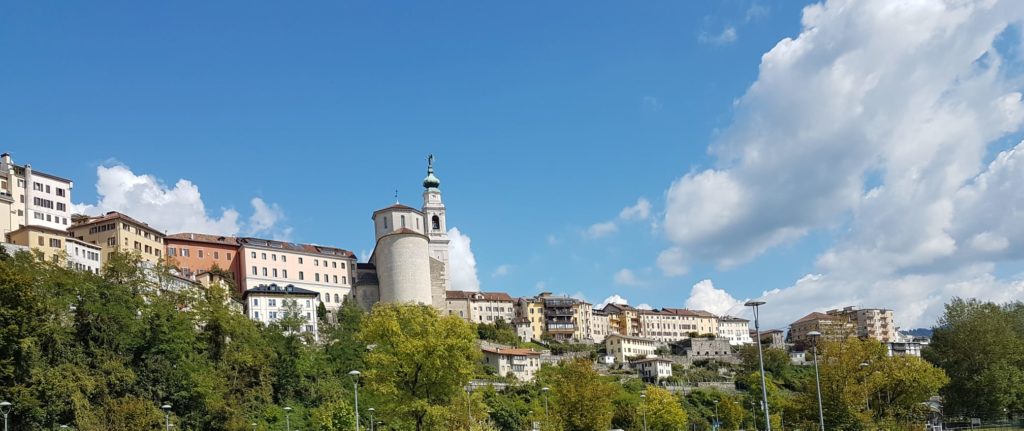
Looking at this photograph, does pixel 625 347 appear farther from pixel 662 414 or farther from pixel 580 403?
pixel 580 403

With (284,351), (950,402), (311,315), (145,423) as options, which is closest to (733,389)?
(950,402)

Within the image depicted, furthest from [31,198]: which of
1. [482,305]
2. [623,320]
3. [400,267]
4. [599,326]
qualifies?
[623,320]

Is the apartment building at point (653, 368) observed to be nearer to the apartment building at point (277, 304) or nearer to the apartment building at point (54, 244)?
the apartment building at point (277, 304)

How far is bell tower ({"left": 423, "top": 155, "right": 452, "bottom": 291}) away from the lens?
144 m

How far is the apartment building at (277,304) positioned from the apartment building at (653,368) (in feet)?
165

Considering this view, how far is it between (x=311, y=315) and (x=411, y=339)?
2783 inches

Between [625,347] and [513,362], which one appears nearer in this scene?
[513,362]

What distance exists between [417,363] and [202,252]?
246 ft

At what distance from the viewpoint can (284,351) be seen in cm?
8881

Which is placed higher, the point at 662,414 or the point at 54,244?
the point at 54,244

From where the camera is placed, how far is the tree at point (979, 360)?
77.5m

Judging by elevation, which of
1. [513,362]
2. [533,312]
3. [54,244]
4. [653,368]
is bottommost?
[653,368]

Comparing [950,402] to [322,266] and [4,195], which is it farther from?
[4,195]

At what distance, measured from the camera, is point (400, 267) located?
12569cm
